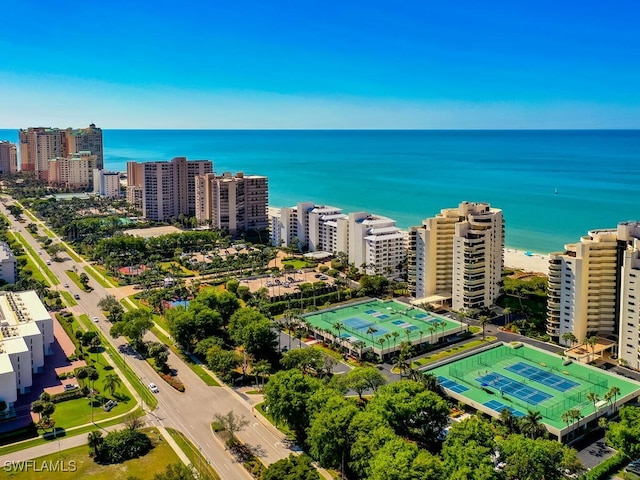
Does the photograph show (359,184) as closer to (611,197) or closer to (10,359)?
(611,197)

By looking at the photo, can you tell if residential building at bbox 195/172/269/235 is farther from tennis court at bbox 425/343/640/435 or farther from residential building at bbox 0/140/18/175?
residential building at bbox 0/140/18/175

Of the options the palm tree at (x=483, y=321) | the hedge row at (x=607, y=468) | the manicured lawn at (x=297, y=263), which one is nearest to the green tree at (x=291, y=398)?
A: the hedge row at (x=607, y=468)

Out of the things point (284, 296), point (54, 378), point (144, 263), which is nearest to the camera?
point (54, 378)

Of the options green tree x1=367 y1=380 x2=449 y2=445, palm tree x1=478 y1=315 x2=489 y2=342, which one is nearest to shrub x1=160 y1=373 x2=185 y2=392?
green tree x1=367 y1=380 x2=449 y2=445

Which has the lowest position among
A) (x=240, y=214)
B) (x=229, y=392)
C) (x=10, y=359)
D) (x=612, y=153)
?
(x=229, y=392)

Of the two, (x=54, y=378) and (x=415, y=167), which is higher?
(x=415, y=167)

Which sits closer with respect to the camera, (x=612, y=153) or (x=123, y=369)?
(x=123, y=369)

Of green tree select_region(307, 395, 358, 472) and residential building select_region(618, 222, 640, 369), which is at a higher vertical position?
residential building select_region(618, 222, 640, 369)

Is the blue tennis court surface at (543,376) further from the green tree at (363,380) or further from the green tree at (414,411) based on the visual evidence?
the green tree at (363,380)

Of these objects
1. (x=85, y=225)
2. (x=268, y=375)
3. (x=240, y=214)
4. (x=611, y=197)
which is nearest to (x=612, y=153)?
(x=611, y=197)
